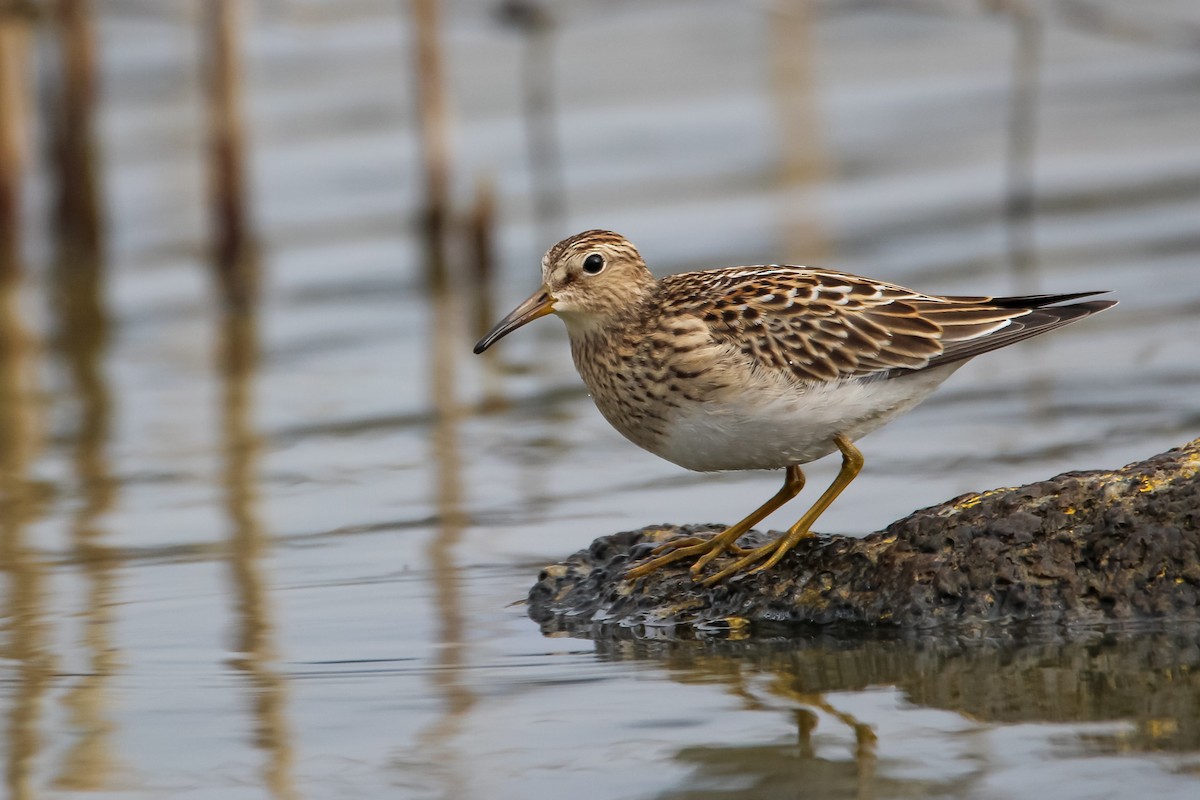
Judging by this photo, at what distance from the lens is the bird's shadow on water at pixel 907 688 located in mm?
4969

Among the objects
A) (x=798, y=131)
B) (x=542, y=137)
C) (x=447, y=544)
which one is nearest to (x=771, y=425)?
(x=447, y=544)

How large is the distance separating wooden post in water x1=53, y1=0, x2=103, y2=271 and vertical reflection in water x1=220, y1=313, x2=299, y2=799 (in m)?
2.89

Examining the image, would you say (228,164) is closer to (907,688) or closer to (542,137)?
(542,137)

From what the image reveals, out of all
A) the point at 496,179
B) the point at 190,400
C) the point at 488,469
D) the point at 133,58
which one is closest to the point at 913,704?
the point at 488,469

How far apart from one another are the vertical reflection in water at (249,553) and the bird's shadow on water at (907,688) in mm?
1089

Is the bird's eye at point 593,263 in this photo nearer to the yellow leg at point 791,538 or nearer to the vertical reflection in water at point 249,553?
the yellow leg at point 791,538

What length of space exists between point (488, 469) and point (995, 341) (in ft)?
10.5

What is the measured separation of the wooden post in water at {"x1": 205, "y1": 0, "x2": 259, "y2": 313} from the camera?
13641 millimetres

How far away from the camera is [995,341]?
21.9 ft

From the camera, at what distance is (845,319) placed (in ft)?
21.8

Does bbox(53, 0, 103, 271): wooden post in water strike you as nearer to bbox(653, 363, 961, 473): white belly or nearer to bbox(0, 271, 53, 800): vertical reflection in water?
bbox(0, 271, 53, 800): vertical reflection in water

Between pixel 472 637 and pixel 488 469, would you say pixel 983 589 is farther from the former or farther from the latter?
pixel 488 469

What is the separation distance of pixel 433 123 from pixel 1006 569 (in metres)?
9.20

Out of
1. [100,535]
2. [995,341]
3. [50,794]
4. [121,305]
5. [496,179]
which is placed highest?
[496,179]
